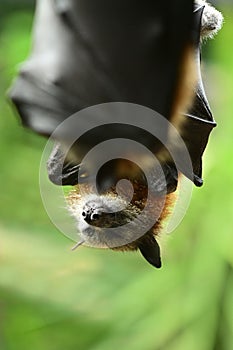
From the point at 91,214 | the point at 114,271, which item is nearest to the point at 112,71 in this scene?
the point at 91,214

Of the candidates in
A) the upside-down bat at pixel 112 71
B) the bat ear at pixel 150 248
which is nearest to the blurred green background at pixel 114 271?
the bat ear at pixel 150 248

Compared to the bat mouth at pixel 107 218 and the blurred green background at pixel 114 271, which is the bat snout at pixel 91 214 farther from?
the blurred green background at pixel 114 271

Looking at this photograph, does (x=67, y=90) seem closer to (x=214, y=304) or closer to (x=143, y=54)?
(x=143, y=54)

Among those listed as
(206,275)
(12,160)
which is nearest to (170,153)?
(206,275)

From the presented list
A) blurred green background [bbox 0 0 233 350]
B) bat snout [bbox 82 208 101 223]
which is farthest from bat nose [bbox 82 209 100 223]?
blurred green background [bbox 0 0 233 350]

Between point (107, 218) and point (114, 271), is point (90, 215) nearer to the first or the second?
point (107, 218)

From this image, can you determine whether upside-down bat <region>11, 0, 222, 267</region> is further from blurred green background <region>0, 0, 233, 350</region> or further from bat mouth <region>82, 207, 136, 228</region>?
blurred green background <region>0, 0, 233, 350</region>

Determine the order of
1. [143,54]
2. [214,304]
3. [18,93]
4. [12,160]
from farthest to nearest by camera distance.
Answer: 1. [12,160]
2. [214,304]
3. [18,93]
4. [143,54]
